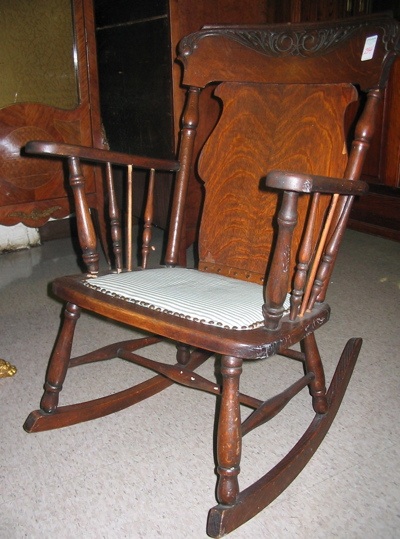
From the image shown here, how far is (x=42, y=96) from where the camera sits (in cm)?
210

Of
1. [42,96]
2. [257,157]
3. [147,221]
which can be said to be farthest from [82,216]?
[42,96]

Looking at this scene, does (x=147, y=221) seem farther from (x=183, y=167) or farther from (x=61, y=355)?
(x=61, y=355)

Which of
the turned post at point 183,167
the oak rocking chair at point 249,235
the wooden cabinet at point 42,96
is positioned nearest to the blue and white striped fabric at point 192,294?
the oak rocking chair at point 249,235

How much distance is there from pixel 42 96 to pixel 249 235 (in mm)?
1180

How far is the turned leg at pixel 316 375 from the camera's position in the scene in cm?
130

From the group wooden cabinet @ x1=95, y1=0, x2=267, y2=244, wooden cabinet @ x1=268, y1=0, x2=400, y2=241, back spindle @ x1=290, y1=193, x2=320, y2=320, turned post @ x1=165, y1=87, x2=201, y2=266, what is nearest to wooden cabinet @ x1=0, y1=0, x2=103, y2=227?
wooden cabinet @ x1=95, y1=0, x2=267, y2=244

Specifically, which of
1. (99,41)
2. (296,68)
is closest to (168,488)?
(296,68)

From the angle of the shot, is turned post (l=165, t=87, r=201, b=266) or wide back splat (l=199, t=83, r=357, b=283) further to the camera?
turned post (l=165, t=87, r=201, b=266)

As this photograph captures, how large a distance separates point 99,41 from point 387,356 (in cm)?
187

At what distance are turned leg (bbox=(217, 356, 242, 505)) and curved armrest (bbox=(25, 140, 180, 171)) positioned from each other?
0.55 meters

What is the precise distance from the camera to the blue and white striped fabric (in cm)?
99

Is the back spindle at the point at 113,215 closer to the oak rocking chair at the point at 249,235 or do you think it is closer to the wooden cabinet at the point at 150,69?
the oak rocking chair at the point at 249,235

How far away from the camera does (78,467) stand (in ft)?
4.00

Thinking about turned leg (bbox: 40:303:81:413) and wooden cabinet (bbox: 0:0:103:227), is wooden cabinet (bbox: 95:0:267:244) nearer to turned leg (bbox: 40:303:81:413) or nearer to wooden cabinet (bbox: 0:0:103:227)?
wooden cabinet (bbox: 0:0:103:227)
